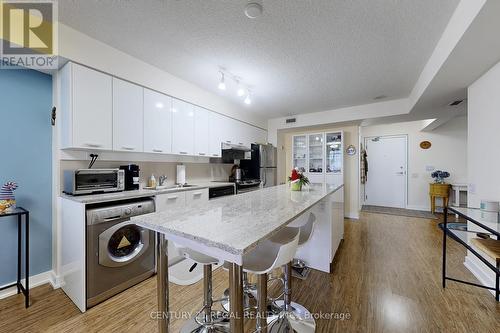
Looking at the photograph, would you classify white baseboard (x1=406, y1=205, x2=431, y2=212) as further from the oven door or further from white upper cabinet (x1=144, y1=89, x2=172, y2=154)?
white upper cabinet (x1=144, y1=89, x2=172, y2=154)

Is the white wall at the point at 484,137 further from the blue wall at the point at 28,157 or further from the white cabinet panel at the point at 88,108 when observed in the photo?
the blue wall at the point at 28,157

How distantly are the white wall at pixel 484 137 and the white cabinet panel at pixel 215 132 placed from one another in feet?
10.8

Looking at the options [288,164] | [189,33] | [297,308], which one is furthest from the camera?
[288,164]

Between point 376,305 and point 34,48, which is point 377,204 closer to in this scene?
point 376,305

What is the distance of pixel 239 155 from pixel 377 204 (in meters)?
4.53

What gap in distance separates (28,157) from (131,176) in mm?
907

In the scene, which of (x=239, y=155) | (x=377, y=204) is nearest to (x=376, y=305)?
(x=239, y=155)

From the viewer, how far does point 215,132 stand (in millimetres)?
3555

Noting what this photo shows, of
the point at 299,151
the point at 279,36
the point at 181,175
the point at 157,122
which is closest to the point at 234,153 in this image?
the point at 181,175

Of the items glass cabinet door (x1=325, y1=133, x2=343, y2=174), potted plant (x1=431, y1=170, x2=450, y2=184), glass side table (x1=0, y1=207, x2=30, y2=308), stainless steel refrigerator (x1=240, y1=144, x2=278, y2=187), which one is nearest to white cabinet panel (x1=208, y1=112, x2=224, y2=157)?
stainless steel refrigerator (x1=240, y1=144, x2=278, y2=187)

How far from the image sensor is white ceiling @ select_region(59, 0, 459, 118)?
1.63m

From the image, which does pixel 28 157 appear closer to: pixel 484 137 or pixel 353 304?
pixel 353 304

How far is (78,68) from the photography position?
6.44 ft

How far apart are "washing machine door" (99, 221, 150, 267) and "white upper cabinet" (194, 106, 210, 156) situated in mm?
1432
